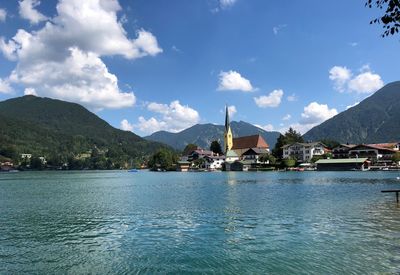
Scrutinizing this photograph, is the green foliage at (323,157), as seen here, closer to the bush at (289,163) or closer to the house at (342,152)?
the house at (342,152)

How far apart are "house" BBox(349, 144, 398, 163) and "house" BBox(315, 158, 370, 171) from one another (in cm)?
1175

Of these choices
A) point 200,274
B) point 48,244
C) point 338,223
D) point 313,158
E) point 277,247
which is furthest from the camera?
point 313,158

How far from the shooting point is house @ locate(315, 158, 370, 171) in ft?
505

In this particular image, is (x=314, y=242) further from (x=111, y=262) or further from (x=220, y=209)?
(x=220, y=209)

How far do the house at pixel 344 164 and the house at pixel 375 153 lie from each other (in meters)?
11.7

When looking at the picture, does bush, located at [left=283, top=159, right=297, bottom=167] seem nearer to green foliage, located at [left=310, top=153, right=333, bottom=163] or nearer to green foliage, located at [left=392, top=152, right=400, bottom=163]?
green foliage, located at [left=310, top=153, right=333, bottom=163]

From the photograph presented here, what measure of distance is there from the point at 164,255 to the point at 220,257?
2.97 meters

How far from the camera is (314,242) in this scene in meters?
21.6

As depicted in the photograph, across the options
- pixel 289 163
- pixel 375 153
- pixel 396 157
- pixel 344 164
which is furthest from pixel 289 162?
pixel 396 157

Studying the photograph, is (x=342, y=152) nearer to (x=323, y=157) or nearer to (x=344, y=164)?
(x=323, y=157)

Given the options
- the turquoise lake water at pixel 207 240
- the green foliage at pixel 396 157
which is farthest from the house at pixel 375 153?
the turquoise lake water at pixel 207 240

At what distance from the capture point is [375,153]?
171500 mm

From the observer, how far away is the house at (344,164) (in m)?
154

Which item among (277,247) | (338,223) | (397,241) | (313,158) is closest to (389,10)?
(277,247)
